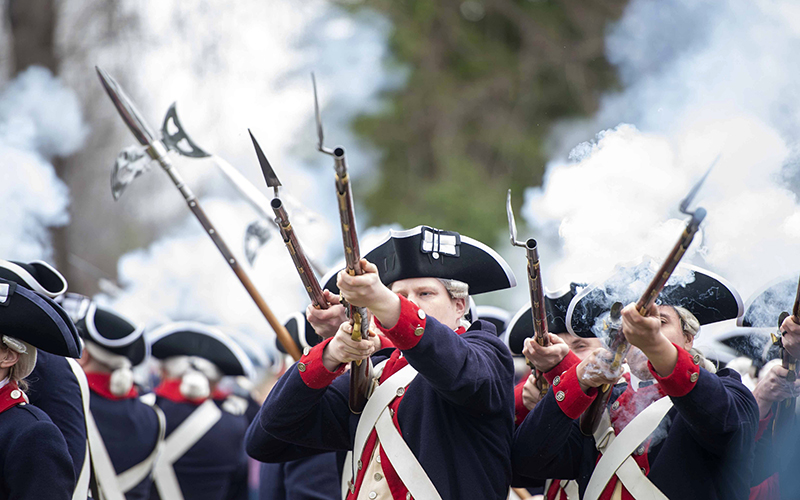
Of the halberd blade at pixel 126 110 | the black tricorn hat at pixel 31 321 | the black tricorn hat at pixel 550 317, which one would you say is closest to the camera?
the black tricorn hat at pixel 31 321

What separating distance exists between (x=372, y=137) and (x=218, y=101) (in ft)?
14.3

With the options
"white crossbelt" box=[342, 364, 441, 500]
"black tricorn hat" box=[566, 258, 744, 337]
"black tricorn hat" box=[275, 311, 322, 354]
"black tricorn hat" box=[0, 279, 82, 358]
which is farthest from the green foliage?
"black tricorn hat" box=[0, 279, 82, 358]

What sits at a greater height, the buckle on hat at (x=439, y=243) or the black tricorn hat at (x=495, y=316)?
the black tricorn hat at (x=495, y=316)

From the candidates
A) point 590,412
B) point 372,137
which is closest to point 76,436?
point 590,412

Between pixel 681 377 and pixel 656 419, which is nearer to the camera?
pixel 681 377

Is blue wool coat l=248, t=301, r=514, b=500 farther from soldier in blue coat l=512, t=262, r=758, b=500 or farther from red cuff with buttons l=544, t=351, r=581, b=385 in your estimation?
red cuff with buttons l=544, t=351, r=581, b=385

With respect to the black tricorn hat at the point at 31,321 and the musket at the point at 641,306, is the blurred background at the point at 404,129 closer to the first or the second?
the musket at the point at 641,306

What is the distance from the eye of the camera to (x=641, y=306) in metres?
2.57

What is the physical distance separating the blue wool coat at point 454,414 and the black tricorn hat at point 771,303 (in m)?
1.08

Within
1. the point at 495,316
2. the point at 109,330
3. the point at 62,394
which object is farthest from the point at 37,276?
the point at 495,316

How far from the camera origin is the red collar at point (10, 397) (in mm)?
3197

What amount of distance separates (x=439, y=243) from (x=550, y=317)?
902mm

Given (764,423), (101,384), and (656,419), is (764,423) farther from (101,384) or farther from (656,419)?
(101,384)

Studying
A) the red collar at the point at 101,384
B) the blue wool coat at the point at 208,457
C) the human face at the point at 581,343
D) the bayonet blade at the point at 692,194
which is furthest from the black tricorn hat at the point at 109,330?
the bayonet blade at the point at 692,194
